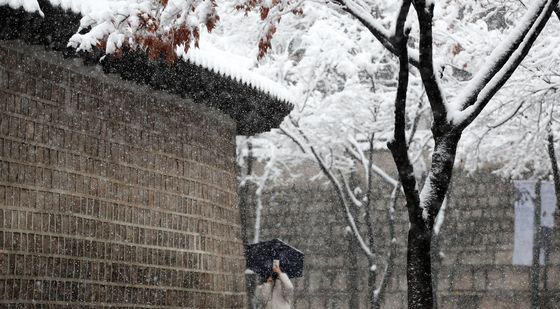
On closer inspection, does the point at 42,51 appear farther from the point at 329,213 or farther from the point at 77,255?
the point at 329,213

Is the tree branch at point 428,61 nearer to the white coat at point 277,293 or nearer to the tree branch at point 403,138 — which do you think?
the tree branch at point 403,138

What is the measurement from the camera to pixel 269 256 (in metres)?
12.3

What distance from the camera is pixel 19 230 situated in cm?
700

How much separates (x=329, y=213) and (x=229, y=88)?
13024mm

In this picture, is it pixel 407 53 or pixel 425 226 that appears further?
pixel 425 226

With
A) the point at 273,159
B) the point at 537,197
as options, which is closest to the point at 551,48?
the point at 537,197

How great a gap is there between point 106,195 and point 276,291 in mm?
3540

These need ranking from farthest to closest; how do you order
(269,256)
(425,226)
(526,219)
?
(526,219) < (269,256) < (425,226)

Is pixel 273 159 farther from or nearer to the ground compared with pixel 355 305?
farther from the ground

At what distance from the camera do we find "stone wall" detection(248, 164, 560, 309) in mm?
20000

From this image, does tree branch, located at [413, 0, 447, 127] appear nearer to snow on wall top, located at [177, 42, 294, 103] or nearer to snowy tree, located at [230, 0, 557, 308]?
snowy tree, located at [230, 0, 557, 308]

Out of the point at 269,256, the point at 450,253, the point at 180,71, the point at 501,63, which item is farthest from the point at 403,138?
the point at 450,253

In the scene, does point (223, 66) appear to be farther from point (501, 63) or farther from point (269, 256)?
point (269, 256)

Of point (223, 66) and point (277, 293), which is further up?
point (223, 66)
